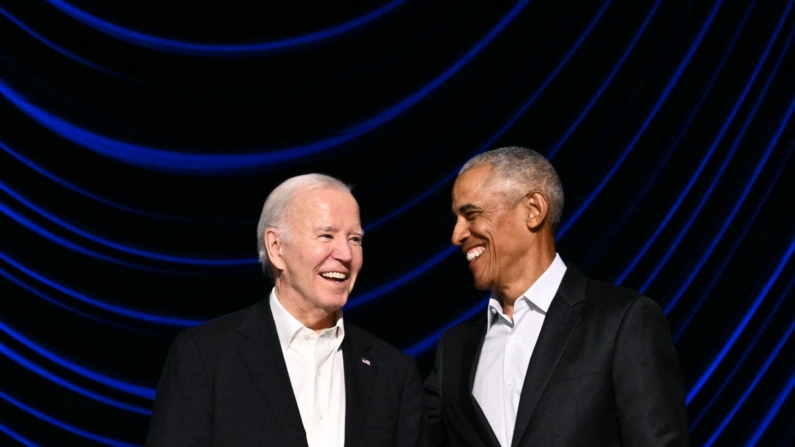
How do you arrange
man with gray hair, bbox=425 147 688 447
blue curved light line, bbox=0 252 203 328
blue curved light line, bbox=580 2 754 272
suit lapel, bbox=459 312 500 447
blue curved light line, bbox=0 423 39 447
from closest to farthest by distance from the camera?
man with gray hair, bbox=425 147 688 447 → suit lapel, bbox=459 312 500 447 → blue curved light line, bbox=0 423 39 447 → blue curved light line, bbox=0 252 203 328 → blue curved light line, bbox=580 2 754 272

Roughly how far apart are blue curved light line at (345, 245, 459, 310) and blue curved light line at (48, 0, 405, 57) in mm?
1019

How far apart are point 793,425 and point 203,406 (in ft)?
7.79

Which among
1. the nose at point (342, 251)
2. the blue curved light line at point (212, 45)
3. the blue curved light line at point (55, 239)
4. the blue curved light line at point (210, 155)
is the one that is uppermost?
the blue curved light line at point (212, 45)

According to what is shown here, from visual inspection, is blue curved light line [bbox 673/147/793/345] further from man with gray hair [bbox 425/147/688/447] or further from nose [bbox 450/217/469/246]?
nose [bbox 450/217/469/246]

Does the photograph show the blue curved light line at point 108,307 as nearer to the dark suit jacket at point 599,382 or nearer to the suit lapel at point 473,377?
the suit lapel at point 473,377

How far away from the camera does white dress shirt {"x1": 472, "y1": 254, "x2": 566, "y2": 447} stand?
271 cm

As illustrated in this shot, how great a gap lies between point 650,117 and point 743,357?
102 cm

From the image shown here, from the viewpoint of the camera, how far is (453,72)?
4121mm

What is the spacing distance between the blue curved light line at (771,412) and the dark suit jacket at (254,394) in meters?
1.67

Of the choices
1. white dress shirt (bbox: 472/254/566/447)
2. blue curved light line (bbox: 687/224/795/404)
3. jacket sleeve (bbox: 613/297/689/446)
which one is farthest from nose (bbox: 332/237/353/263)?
blue curved light line (bbox: 687/224/795/404)

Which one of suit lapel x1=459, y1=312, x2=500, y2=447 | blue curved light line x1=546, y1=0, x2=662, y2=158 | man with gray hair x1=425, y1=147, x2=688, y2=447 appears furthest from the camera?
blue curved light line x1=546, y1=0, x2=662, y2=158

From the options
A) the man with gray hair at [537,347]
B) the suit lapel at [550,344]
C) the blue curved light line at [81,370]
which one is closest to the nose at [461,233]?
the man with gray hair at [537,347]

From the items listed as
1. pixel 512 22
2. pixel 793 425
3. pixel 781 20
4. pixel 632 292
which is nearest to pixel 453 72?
pixel 512 22

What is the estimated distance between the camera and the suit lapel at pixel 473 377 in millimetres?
2680
